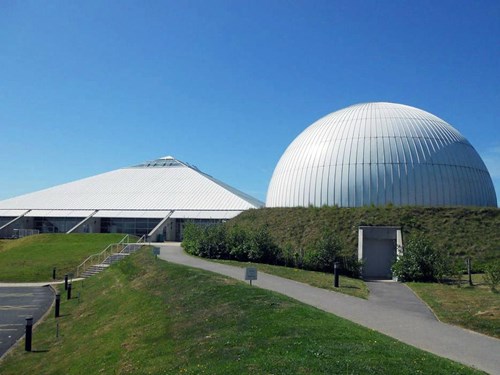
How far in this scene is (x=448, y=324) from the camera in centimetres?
1218

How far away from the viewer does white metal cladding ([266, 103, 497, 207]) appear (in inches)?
1259

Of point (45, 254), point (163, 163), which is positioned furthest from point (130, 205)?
point (45, 254)

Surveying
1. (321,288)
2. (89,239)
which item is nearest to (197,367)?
(321,288)

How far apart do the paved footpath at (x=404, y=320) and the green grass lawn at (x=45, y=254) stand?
17.9 meters

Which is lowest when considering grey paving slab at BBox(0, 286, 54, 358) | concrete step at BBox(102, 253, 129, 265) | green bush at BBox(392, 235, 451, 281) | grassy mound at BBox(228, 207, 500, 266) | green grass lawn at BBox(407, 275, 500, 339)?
grey paving slab at BBox(0, 286, 54, 358)

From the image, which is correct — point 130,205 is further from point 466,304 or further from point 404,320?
point 404,320

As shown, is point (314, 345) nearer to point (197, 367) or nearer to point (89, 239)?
point (197, 367)

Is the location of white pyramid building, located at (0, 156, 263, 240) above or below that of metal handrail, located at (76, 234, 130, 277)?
above

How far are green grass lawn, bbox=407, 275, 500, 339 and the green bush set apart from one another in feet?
4.51

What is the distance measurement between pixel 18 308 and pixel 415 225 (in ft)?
73.9

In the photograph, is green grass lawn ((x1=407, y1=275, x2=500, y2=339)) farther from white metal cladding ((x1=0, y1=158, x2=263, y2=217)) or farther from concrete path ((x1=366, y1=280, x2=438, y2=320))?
white metal cladding ((x1=0, y1=158, x2=263, y2=217))

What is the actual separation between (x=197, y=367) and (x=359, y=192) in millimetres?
25579

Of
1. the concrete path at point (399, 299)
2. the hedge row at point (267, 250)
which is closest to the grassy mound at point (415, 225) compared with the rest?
the hedge row at point (267, 250)

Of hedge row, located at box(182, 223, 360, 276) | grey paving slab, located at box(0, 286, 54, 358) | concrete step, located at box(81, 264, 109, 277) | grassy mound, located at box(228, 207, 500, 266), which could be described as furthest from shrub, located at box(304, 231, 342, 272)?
concrete step, located at box(81, 264, 109, 277)
